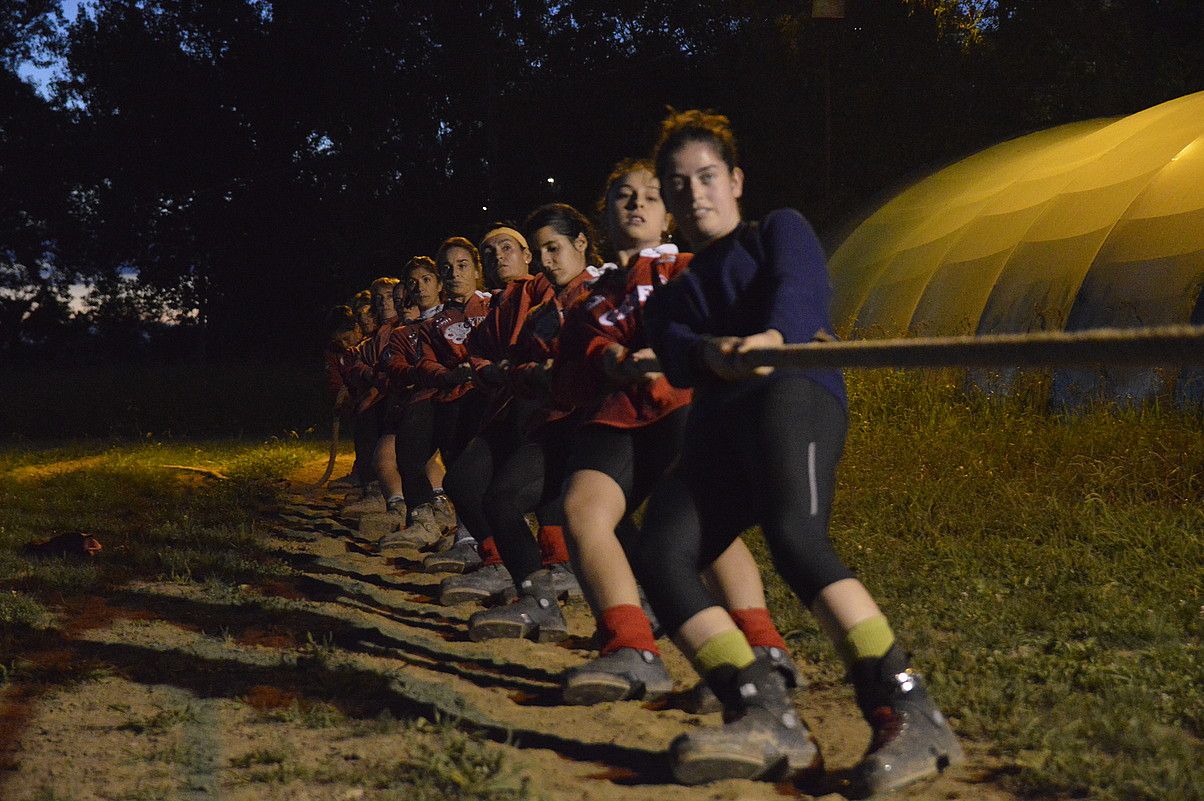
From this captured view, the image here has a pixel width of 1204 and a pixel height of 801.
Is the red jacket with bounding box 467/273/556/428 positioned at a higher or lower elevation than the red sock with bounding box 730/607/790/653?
higher

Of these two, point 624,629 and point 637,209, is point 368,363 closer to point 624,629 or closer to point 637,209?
point 637,209

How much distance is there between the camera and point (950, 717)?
13.7 ft

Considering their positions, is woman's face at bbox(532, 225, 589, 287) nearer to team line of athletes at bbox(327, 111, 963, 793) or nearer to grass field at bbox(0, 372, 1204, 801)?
team line of athletes at bbox(327, 111, 963, 793)

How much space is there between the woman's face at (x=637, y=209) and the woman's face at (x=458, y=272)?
330 cm

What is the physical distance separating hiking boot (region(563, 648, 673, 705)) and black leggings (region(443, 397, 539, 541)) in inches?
90.3

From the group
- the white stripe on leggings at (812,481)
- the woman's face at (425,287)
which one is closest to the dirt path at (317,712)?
the white stripe on leggings at (812,481)

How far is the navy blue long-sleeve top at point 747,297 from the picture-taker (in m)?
3.51

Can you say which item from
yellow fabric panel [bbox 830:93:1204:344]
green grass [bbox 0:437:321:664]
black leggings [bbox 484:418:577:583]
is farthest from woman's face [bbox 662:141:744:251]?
yellow fabric panel [bbox 830:93:1204:344]

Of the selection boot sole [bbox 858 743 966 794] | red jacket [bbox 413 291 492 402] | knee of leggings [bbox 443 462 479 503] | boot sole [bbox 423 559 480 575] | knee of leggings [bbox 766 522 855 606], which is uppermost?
red jacket [bbox 413 291 492 402]

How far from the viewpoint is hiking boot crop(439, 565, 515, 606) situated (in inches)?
257

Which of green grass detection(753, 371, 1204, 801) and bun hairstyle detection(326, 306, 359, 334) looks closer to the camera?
green grass detection(753, 371, 1204, 801)

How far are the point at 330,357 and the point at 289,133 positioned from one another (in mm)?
30795

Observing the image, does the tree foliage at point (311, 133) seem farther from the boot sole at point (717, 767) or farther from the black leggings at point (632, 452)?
the boot sole at point (717, 767)

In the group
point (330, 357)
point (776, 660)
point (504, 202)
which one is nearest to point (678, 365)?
point (776, 660)
